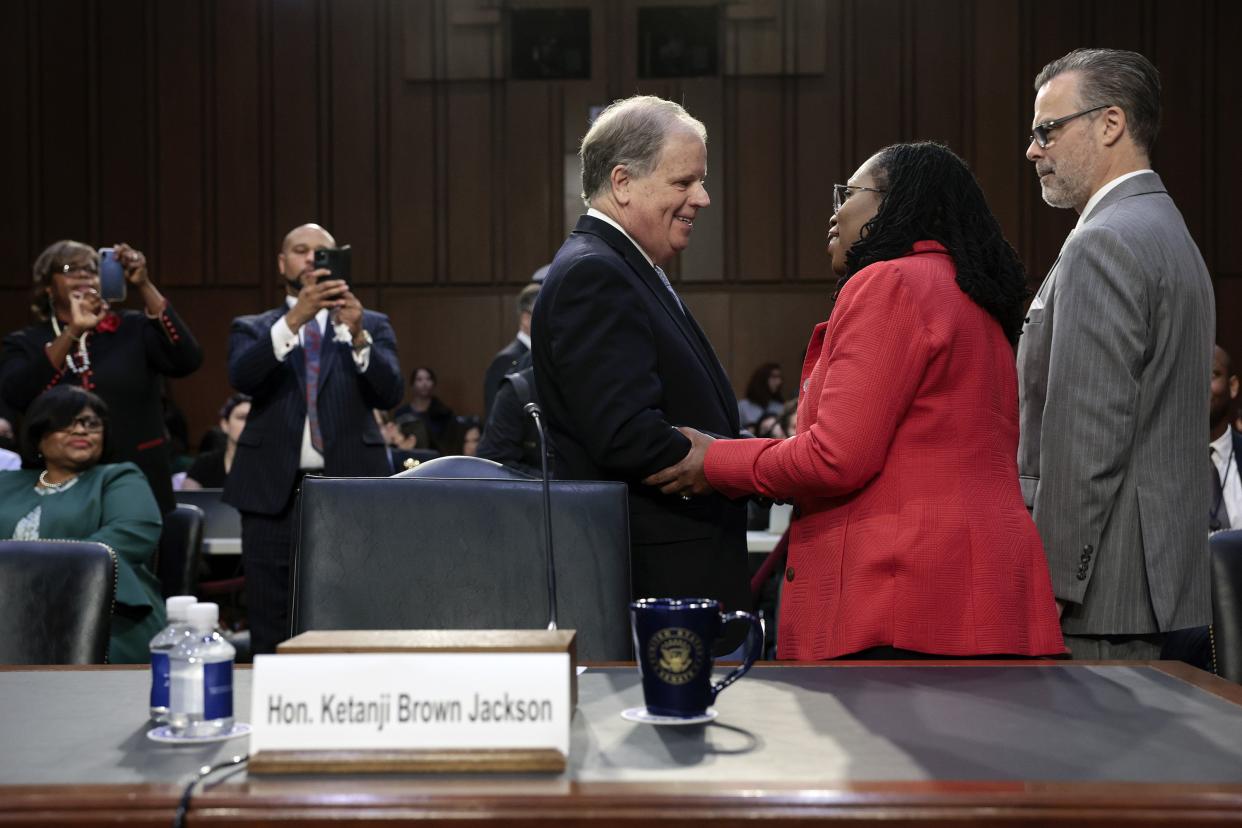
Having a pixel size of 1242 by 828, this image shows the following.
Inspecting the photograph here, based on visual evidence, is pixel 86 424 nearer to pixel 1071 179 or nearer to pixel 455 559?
pixel 455 559

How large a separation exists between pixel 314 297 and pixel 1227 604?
7.97ft

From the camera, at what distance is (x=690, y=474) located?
1.86m

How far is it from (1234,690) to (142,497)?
9.22 ft

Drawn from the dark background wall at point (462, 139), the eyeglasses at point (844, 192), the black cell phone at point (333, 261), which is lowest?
the eyeglasses at point (844, 192)

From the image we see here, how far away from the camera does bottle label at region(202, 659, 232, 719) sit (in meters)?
1.11

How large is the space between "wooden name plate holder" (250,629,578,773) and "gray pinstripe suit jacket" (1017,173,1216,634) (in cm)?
114

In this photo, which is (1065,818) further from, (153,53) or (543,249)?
(153,53)

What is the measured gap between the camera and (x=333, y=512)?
1654 millimetres

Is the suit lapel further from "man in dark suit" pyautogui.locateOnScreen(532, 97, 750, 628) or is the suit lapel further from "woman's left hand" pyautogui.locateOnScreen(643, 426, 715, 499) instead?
"woman's left hand" pyautogui.locateOnScreen(643, 426, 715, 499)

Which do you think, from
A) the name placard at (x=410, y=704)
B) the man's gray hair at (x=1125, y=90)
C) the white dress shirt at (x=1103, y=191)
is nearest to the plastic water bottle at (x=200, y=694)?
the name placard at (x=410, y=704)

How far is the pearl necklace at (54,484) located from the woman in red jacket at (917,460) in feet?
7.80

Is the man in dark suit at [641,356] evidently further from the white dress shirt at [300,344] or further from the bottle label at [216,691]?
the white dress shirt at [300,344]

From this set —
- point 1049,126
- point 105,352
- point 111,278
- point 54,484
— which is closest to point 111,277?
point 111,278

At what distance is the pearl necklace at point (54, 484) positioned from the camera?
3.49 meters
